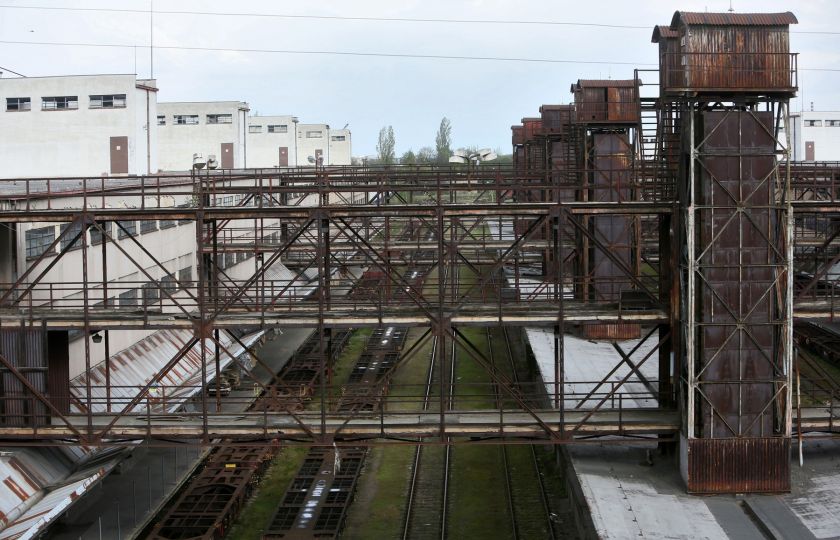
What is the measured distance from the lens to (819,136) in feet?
289

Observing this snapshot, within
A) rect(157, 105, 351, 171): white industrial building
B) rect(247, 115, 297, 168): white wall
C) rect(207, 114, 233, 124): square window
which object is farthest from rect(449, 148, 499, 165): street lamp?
rect(247, 115, 297, 168): white wall

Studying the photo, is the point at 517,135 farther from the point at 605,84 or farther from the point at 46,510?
the point at 46,510

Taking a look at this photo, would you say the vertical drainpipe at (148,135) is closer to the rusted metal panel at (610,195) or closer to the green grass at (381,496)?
the rusted metal panel at (610,195)

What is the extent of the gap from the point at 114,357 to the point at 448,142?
172 m

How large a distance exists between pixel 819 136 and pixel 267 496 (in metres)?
74.8

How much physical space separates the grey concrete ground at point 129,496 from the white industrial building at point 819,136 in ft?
230

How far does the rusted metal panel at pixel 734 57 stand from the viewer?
753 inches

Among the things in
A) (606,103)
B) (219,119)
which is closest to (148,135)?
(219,119)

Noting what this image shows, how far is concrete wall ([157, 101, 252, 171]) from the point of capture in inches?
2990

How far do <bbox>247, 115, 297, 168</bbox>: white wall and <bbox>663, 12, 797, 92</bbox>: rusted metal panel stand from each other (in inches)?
2845

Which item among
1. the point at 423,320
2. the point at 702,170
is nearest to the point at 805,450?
the point at 702,170

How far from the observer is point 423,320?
20641 millimetres

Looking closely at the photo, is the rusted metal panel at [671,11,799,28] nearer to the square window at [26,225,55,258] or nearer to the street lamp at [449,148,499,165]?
the square window at [26,225,55,258]

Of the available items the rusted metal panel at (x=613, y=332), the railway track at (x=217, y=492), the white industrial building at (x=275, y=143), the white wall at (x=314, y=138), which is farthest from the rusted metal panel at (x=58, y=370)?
the white wall at (x=314, y=138)
